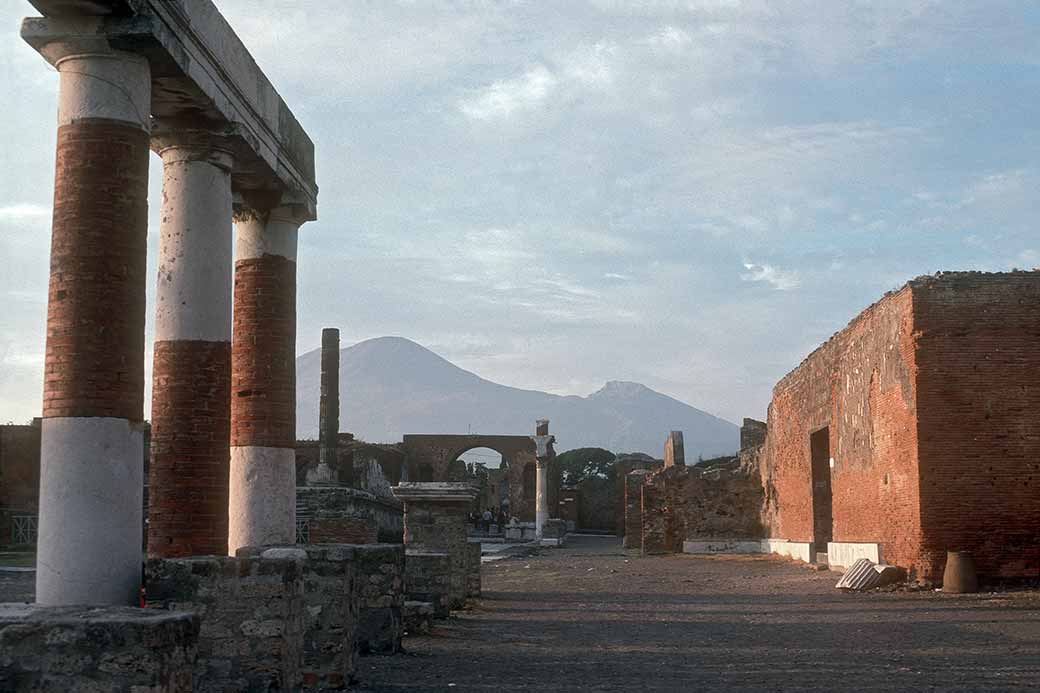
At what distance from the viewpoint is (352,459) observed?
46625mm

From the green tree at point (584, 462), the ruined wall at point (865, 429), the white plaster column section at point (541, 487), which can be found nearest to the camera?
the ruined wall at point (865, 429)

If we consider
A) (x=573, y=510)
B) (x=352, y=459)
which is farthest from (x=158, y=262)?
(x=573, y=510)

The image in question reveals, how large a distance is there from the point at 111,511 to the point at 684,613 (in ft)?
25.1

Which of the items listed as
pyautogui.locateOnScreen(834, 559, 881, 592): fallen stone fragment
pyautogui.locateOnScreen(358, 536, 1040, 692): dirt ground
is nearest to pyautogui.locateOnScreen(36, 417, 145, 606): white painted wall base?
pyautogui.locateOnScreen(358, 536, 1040, 692): dirt ground

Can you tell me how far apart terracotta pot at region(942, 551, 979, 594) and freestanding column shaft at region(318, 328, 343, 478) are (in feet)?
84.3

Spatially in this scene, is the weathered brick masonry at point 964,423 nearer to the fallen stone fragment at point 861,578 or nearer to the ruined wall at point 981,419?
the ruined wall at point 981,419

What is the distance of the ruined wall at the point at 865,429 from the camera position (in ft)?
47.6

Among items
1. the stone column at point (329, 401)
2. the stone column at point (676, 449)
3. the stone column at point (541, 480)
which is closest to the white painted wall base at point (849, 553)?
the stone column at point (676, 449)

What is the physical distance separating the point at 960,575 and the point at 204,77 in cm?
1027

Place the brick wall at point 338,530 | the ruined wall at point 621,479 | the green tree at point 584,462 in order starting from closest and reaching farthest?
1. the brick wall at point 338,530
2. the ruined wall at point 621,479
3. the green tree at point 584,462

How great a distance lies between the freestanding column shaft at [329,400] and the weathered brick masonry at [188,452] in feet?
95.6

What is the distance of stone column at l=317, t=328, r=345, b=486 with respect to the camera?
121ft

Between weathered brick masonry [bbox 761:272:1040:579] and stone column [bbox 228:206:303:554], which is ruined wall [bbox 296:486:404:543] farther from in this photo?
weathered brick masonry [bbox 761:272:1040:579]

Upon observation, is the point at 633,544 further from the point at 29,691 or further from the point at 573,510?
the point at 29,691
